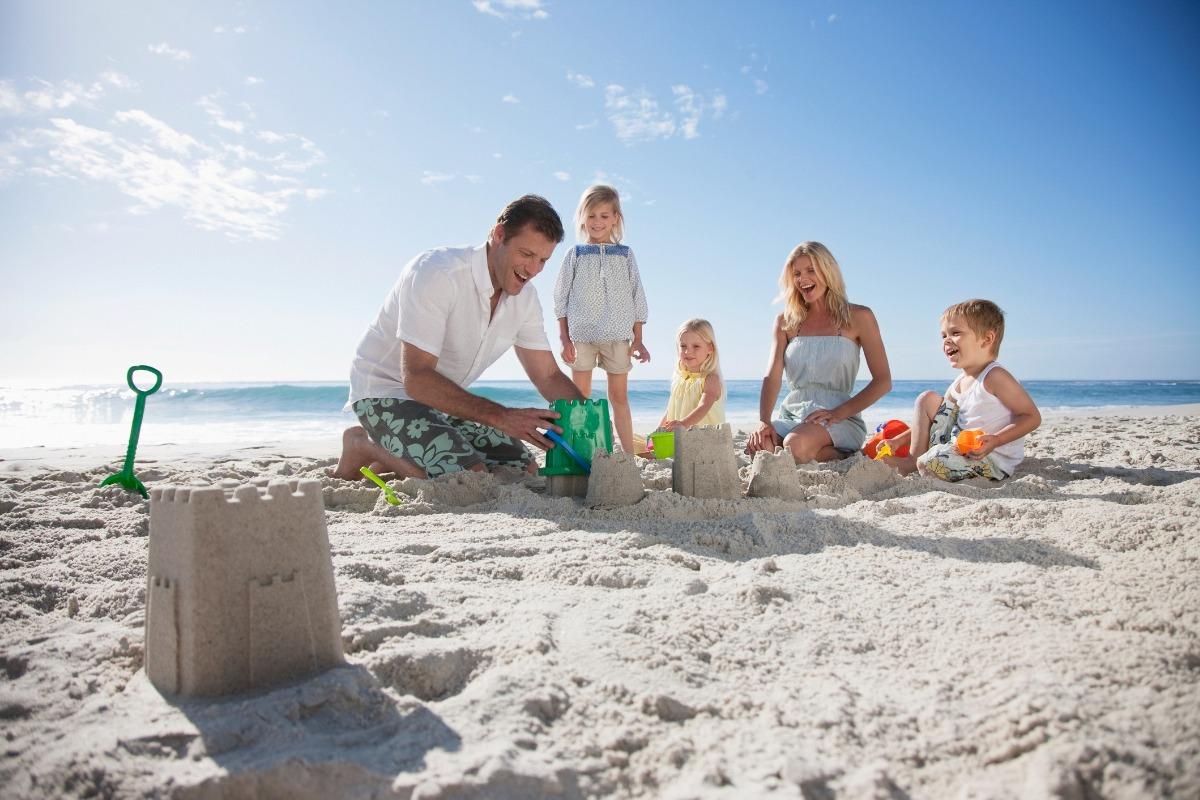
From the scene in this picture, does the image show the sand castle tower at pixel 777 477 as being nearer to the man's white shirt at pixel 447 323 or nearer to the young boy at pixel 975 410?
the young boy at pixel 975 410

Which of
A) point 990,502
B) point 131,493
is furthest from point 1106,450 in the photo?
point 131,493

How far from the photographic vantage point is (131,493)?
9.34 ft

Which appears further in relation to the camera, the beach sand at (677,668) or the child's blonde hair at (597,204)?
the child's blonde hair at (597,204)

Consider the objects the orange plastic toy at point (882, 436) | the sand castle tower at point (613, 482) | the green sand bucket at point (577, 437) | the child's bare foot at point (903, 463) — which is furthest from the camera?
the orange plastic toy at point (882, 436)

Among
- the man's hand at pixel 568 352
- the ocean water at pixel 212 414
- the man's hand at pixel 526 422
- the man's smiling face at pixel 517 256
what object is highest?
the man's smiling face at pixel 517 256

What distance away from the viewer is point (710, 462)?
2721 mm

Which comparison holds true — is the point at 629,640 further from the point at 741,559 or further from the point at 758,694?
the point at 741,559

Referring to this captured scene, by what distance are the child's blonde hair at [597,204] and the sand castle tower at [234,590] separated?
3715 mm

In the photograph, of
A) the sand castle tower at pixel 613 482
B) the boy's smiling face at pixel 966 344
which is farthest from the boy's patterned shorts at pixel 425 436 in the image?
the boy's smiling face at pixel 966 344

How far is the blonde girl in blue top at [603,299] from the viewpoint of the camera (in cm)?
465

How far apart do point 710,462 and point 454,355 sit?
4.70 ft

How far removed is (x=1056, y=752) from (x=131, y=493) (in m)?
3.19

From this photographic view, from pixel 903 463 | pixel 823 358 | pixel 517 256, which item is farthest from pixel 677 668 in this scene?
pixel 823 358

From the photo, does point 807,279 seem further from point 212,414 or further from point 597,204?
point 212,414
